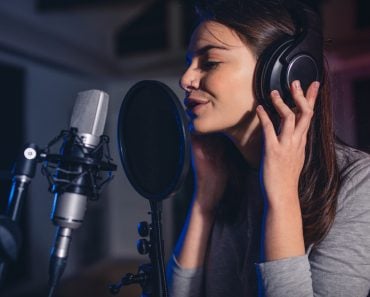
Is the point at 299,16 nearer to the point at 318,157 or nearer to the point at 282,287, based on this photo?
the point at 318,157

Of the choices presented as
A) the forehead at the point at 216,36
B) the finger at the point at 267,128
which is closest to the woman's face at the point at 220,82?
the forehead at the point at 216,36

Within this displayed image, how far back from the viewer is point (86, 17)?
4.98 m

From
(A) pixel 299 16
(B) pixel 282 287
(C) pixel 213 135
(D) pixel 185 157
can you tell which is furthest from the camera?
(C) pixel 213 135

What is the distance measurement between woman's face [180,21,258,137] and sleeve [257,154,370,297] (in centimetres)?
30

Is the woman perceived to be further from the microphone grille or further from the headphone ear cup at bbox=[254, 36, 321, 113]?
the microphone grille

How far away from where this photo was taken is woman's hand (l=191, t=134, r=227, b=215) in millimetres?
1220

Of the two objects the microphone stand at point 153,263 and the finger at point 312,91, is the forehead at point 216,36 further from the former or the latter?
Result: the microphone stand at point 153,263

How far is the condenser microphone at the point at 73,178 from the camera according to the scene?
0.68 meters

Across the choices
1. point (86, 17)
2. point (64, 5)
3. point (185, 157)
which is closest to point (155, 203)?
point (185, 157)

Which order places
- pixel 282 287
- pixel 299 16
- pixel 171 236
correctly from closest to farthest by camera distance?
1. pixel 282 287
2. pixel 299 16
3. pixel 171 236

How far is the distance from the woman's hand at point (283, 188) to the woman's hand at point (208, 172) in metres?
0.35

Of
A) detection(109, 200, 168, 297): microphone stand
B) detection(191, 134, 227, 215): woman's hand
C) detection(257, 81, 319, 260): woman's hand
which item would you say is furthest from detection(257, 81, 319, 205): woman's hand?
detection(191, 134, 227, 215): woman's hand

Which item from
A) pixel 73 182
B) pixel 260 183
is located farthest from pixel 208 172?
pixel 73 182

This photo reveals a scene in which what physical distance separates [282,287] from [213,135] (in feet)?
1.78
